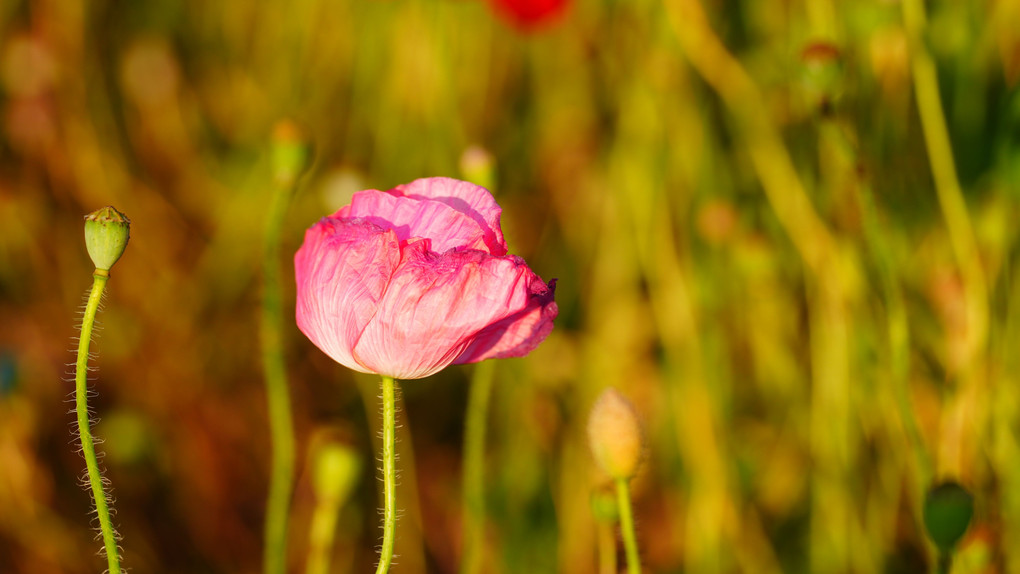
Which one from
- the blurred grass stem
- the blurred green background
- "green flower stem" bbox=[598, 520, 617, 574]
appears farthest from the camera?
the blurred green background

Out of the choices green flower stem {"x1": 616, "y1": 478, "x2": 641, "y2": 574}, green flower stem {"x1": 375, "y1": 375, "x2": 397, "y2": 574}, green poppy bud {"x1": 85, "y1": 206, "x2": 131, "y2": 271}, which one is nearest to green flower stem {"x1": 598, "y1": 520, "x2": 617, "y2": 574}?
green flower stem {"x1": 616, "y1": 478, "x2": 641, "y2": 574}

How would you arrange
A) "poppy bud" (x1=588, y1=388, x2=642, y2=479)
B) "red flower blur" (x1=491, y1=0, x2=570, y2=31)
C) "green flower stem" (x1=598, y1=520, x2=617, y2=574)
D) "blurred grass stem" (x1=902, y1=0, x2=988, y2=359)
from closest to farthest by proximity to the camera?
1. "poppy bud" (x1=588, y1=388, x2=642, y2=479)
2. "green flower stem" (x1=598, y1=520, x2=617, y2=574)
3. "blurred grass stem" (x1=902, y1=0, x2=988, y2=359)
4. "red flower blur" (x1=491, y1=0, x2=570, y2=31)

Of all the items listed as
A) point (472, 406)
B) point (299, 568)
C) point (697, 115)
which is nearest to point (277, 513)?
point (472, 406)

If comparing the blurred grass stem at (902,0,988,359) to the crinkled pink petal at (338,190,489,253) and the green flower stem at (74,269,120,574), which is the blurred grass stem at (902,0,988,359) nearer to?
the crinkled pink petal at (338,190,489,253)

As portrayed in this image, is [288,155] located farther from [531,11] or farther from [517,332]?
[531,11]

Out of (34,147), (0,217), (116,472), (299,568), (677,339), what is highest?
(34,147)

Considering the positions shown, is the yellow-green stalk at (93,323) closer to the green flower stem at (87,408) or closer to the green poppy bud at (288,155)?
the green flower stem at (87,408)

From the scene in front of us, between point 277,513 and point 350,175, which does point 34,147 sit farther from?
point 277,513

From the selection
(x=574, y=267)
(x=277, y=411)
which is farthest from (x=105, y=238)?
(x=574, y=267)
